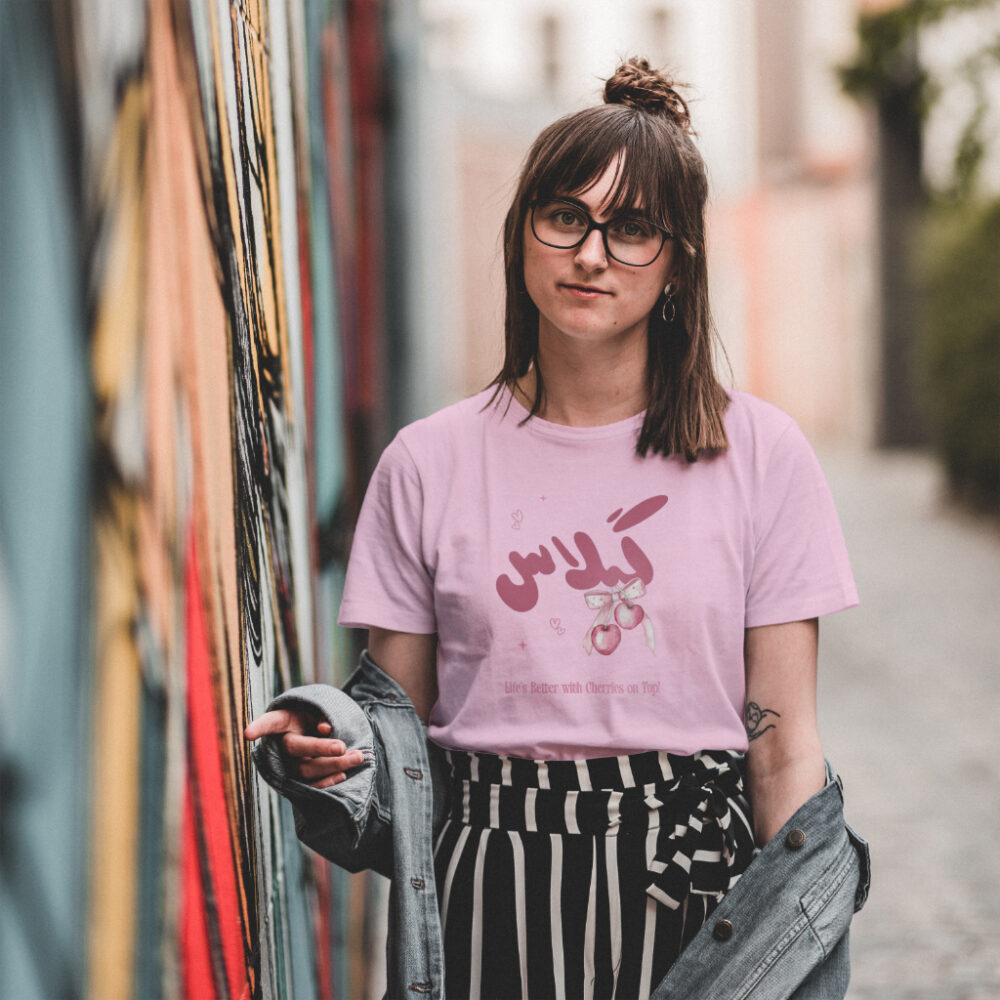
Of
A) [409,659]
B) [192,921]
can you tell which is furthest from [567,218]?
[192,921]

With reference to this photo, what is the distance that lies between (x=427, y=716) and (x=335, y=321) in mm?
1940

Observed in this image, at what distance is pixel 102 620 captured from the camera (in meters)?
1.17

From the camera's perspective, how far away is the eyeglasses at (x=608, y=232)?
6.04ft

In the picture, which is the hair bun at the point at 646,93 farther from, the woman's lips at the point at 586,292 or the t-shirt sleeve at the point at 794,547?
the t-shirt sleeve at the point at 794,547

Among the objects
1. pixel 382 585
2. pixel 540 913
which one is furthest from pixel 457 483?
Answer: pixel 540 913

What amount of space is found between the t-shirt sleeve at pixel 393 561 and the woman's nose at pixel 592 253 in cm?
34

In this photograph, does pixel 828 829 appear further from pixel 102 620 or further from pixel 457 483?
pixel 102 620

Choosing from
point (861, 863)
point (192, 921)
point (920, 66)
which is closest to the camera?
point (192, 921)

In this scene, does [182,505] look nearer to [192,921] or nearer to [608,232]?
[192,921]

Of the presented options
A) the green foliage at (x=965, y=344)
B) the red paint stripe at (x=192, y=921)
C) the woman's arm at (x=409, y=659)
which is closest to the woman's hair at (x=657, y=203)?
the woman's arm at (x=409, y=659)

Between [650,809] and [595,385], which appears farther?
[595,385]

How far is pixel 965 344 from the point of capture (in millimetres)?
13672

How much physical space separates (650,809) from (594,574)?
0.98 ft

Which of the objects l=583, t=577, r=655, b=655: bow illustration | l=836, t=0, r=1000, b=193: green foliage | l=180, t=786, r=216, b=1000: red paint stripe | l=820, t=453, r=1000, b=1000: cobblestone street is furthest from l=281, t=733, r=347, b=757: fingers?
l=836, t=0, r=1000, b=193: green foliage
